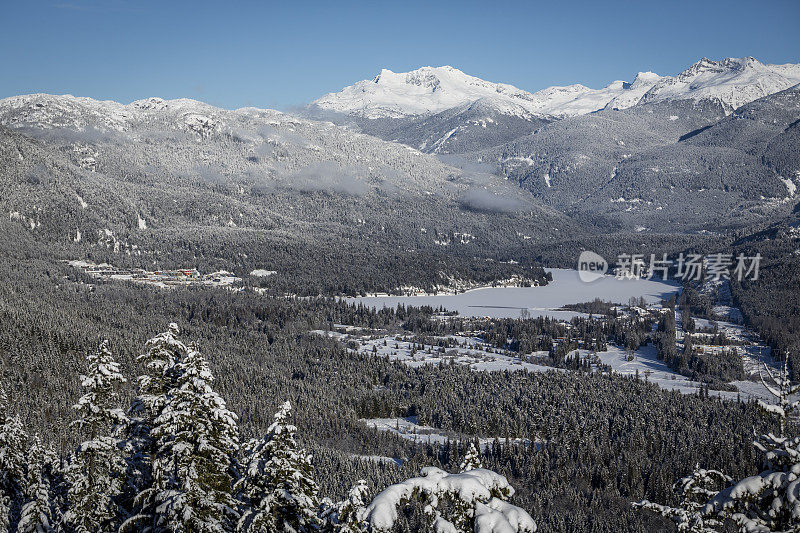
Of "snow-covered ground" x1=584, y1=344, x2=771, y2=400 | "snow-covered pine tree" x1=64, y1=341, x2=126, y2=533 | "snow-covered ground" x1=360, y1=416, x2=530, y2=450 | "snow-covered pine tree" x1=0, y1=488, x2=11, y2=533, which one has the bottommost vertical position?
"snow-covered ground" x1=360, y1=416, x2=530, y2=450

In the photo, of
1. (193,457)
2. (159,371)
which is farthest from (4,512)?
(193,457)

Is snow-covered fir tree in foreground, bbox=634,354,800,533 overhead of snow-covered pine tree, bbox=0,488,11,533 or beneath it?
overhead

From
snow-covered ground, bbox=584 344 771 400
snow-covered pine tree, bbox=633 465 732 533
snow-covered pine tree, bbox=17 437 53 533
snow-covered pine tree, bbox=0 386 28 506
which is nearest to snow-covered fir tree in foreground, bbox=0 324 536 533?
snow-covered pine tree, bbox=633 465 732 533

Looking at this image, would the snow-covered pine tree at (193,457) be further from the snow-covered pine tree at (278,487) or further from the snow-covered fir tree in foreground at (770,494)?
the snow-covered fir tree in foreground at (770,494)

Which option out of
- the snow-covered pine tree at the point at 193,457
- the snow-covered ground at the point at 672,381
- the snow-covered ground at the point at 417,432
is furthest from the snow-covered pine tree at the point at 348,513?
the snow-covered ground at the point at 672,381

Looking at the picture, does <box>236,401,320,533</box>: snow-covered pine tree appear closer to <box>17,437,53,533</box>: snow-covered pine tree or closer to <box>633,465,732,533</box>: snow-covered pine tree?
<box>633,465,732,533</box>: snow-covered pine tree

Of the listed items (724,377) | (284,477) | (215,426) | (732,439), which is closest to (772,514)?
(284,477)

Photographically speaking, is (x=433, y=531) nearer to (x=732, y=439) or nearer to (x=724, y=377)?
(x=732, y=439)
